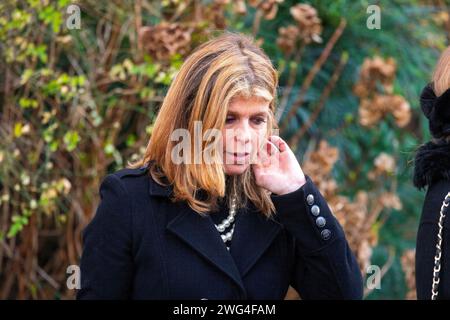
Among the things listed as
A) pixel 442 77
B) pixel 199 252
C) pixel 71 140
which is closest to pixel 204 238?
pixel 199 252

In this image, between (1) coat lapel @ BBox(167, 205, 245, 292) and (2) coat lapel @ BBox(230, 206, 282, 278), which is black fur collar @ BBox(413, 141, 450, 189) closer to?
(2) coat lapel @ BBox(230, 206, 282, 278)

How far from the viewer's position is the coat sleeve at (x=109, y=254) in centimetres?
248

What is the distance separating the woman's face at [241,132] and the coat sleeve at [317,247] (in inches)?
6.1

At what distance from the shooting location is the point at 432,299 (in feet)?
A: 8.50

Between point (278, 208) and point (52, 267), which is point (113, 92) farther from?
point (278, 208)

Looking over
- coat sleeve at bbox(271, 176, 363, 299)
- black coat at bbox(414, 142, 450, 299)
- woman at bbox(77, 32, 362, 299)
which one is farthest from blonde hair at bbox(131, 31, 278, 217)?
black coat at bbox(414, 142, 450, 299)

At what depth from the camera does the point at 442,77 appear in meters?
2.78

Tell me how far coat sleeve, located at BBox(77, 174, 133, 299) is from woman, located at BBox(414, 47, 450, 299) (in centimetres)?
87

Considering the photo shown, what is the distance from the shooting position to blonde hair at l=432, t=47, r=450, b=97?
2758 millimetres

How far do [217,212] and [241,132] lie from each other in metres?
0.27

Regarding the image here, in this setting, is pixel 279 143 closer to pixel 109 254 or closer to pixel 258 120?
pixel 258 120

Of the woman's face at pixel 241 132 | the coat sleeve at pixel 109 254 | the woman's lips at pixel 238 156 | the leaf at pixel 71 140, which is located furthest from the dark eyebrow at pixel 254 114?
the leaf at pixel 71 140

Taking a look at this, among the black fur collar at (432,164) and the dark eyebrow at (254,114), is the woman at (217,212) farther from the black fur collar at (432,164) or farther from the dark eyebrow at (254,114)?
the black fur collar at (432,164)
